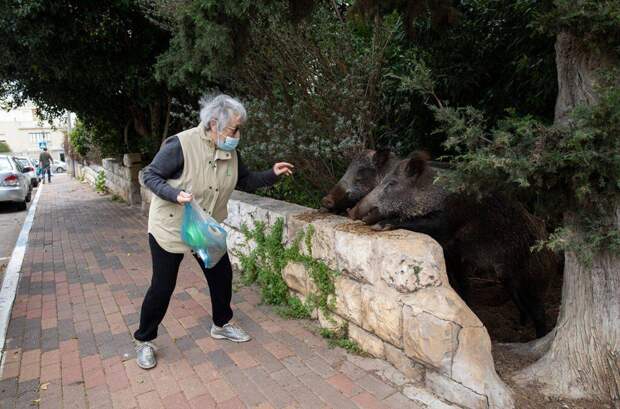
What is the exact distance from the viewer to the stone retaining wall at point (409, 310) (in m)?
2.62

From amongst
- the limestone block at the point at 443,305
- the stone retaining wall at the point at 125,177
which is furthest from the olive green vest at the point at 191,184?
the stone retaining wall at the point at 125,177

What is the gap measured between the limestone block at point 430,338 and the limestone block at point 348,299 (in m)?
0.52

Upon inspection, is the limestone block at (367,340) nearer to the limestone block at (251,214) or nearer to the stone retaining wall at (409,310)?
the stone retaining wall at (409,310)

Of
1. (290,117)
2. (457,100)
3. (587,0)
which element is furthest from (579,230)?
(290,117)

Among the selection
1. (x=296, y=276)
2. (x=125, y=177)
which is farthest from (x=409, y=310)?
(x=125, y=177)

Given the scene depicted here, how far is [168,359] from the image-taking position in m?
3.47

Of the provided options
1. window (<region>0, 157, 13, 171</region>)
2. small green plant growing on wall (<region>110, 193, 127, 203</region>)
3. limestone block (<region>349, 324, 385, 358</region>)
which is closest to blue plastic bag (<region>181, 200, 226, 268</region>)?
limestone block (<region>349, 324, 385, 358</region>)

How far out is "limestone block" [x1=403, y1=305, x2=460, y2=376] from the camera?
2645 mm

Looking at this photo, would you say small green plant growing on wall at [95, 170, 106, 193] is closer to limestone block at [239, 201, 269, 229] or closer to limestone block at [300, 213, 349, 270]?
limestone block at [239, 201, 269, 229]

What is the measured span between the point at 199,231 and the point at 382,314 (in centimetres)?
147

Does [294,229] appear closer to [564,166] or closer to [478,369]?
[478,369]

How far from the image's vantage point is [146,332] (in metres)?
3.41

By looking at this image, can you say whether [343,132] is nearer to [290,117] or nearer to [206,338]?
[290,117]

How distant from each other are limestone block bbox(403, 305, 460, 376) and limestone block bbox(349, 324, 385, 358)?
0.36 meters
